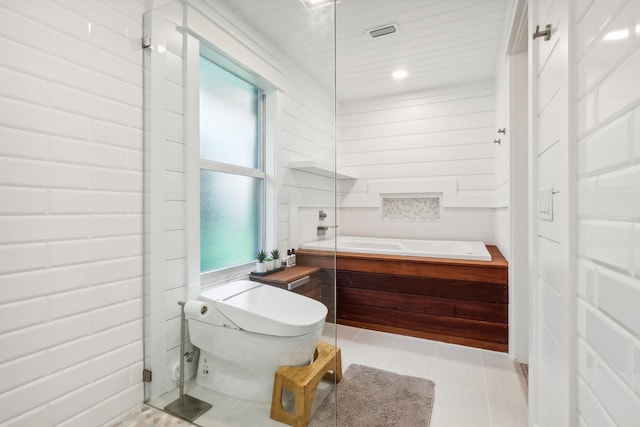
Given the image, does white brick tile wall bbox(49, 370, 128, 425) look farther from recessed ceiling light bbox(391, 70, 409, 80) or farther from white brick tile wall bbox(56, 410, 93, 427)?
recessed ceiling light bbox(391, 70, 409, 80)

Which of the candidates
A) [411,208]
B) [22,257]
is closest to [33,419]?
[22,257]

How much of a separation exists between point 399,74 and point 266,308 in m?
2.88

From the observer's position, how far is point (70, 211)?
1261mm

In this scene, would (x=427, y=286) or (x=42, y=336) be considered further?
(x=427, y=286)

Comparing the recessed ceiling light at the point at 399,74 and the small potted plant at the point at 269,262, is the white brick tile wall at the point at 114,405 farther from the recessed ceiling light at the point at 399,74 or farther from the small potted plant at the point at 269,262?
the recessed ceiling light at the point at 399,74

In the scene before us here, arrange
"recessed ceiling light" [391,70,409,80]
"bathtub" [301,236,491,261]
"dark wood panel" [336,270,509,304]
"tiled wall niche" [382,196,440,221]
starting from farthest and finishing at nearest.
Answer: "tiled wall niche" [382,196,440,221] < "recessed ceiling light" [391,70,409,80] < "bathtub" [301,236,491,261] < "dark wood panel" [336,270,509,304]

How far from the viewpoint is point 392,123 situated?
3.88 meters

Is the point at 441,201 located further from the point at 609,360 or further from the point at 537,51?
the point at 609,360

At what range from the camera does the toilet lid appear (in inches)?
54.6

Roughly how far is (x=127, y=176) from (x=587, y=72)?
1.77 meters

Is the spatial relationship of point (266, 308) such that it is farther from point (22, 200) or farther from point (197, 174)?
point (22, 200)

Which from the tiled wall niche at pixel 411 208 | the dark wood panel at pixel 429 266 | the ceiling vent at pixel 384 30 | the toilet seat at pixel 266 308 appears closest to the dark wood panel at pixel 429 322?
the dark wood panel at pixel 429 266

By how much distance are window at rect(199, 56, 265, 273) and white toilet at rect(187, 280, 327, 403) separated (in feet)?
0.61

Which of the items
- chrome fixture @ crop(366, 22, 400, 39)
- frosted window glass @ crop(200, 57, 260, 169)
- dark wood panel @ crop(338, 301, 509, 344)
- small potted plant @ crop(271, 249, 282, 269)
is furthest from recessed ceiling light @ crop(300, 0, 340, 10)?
dark wood panel @ crop(338, 301, 509, 344)
